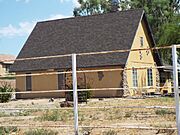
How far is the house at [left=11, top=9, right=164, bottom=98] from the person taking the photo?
30781 millimetres

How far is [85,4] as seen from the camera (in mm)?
56688

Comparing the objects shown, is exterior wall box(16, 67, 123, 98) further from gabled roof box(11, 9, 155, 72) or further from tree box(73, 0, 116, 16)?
tree box(73, 0, 116, 16)

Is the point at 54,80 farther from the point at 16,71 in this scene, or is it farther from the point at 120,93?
the point at 120,93

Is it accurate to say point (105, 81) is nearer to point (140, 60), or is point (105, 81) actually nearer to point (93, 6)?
point (140, 60)

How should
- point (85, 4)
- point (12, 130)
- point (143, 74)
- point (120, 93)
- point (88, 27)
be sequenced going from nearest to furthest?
point (12, 130), point (120, 93), point (143, 74), point (88, 27), point (85, 4)

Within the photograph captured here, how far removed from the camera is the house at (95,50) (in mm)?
30781

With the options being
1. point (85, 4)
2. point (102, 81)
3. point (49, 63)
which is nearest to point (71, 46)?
point (49, 63)

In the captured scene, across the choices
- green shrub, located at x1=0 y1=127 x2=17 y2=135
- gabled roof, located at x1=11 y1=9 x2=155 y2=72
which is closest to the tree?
gabled roof, located at x1=11 y1=9 x2=155 y2=72

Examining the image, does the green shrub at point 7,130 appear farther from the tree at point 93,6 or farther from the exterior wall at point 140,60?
the tree at point 93,6

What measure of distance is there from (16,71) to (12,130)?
24852 mm

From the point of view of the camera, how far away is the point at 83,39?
34.3 meters

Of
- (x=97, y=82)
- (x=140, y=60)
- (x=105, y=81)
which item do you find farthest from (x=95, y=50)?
(x=140, y=60)

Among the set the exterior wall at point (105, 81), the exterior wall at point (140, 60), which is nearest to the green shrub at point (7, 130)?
the exterior wall at point (105, 81)

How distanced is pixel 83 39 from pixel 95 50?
2.35 meters
